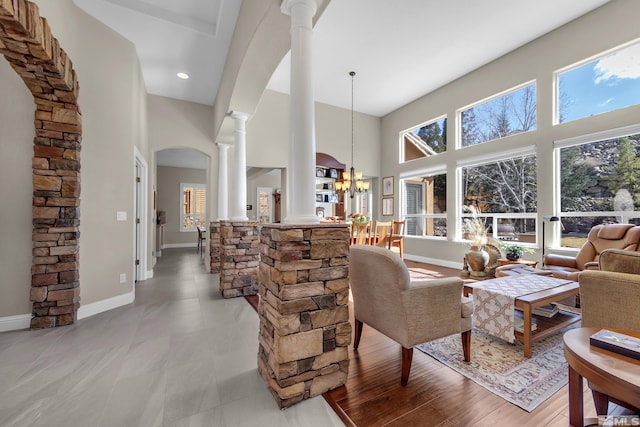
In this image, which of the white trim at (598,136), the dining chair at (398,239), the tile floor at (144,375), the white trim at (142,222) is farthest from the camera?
the dining chair at (398,239)

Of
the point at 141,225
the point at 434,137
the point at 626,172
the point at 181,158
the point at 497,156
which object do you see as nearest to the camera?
the point at 626,172

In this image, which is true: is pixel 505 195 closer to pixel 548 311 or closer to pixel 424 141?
pixel 424 141

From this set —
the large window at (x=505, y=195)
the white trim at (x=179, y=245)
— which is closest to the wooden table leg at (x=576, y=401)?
the large window at (x=505, y=195)

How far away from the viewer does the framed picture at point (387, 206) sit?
7.08m

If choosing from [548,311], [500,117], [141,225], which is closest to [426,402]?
[548,311]

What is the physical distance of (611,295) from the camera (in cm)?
151

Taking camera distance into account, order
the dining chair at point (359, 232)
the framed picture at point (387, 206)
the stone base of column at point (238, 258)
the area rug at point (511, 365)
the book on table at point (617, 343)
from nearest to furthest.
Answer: the book on table at point (617, 343), the area rug at point (511, 365), the stone base of column at point (238, 258), the dining chair at point (359, 232), the framed picture at point (387, 206)

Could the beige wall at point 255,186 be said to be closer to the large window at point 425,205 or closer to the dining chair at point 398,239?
the large window at point 425,205

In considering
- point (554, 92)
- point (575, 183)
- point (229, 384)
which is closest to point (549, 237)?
point (575, 183)

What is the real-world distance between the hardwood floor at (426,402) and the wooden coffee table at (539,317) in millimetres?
417

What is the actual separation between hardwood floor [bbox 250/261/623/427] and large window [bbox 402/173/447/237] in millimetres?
4535

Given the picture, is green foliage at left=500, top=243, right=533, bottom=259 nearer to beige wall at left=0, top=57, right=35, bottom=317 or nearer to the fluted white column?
the fluted white column

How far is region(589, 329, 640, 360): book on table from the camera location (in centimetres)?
108

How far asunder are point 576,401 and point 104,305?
4299 mm
